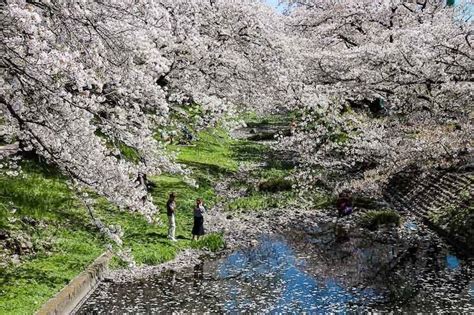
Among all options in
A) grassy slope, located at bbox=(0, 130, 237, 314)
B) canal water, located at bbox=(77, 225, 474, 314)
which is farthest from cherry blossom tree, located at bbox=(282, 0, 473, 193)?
grassy slope, located at bbox=(0, 130, 237, 314)

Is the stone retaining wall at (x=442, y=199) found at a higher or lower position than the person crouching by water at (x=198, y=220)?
higher

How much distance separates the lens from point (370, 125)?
2433 cm

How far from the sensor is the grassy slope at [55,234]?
1286cm

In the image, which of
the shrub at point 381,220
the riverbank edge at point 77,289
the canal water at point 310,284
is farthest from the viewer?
the shrub at point 381,220

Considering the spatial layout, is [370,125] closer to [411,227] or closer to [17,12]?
[411,227]

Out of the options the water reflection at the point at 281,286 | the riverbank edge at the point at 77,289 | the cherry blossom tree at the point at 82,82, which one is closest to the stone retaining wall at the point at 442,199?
the water reflection at the point at 281,286

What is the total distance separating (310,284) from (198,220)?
4.94 meters

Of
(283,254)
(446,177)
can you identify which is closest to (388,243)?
(283,254)

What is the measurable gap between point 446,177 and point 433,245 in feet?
16.6

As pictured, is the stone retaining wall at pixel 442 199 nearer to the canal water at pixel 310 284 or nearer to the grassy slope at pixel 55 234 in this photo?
the canal water at pixel 310 284

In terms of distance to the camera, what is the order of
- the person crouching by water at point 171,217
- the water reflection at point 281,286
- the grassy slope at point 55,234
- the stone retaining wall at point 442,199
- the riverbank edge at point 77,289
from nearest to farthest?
1. the riverbank edge at point 77,289
2. the grassy slope at point 55,234
3. the water reflection at point 281,286
4. the person crouching by water at point 171,217
5. the stone retaining wall at point 442,199

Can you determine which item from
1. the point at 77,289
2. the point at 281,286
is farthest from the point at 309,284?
the point at 77,289

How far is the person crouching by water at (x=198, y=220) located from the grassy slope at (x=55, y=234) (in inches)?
15.2

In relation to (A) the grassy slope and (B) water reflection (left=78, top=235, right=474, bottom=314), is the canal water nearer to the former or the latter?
(B) water reflection (left=78, top=235, right=474, bottom=314)
